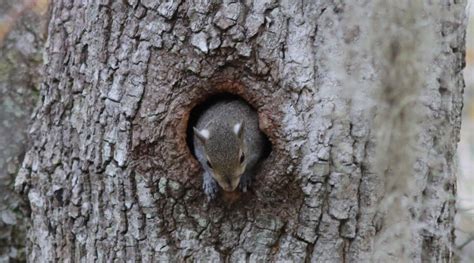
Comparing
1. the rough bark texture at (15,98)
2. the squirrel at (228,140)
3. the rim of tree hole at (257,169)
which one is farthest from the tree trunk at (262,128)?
the rough bark texture at (15,98)

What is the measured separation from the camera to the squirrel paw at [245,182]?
2293 millimetres

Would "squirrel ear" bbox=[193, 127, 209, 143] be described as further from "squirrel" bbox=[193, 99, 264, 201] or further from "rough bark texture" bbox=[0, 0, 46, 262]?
"rough bark texture" bbox=[0, 0, 46, 262]

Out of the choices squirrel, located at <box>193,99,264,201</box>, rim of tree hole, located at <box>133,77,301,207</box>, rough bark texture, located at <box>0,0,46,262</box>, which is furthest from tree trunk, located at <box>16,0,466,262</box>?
rough bark texture, located at <box>0,0,46,262</box>

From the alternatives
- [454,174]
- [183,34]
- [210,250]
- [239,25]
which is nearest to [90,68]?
[183,34]

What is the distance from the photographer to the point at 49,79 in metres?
2.53

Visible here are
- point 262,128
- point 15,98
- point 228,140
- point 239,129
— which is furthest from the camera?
point 15,98

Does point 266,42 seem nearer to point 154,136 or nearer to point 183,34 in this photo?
point 183,34

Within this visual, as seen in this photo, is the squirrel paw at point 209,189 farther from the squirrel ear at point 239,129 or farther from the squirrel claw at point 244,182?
the squirrel ear at point 239,129

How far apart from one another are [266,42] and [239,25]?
0.09 meters

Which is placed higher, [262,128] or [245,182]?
[262,128]

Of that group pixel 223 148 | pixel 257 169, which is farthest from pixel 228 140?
pixel 257 169

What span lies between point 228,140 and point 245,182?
0.30 m

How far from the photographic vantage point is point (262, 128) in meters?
2.27

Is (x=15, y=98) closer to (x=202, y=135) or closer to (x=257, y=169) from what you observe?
(x=202, y=135)
